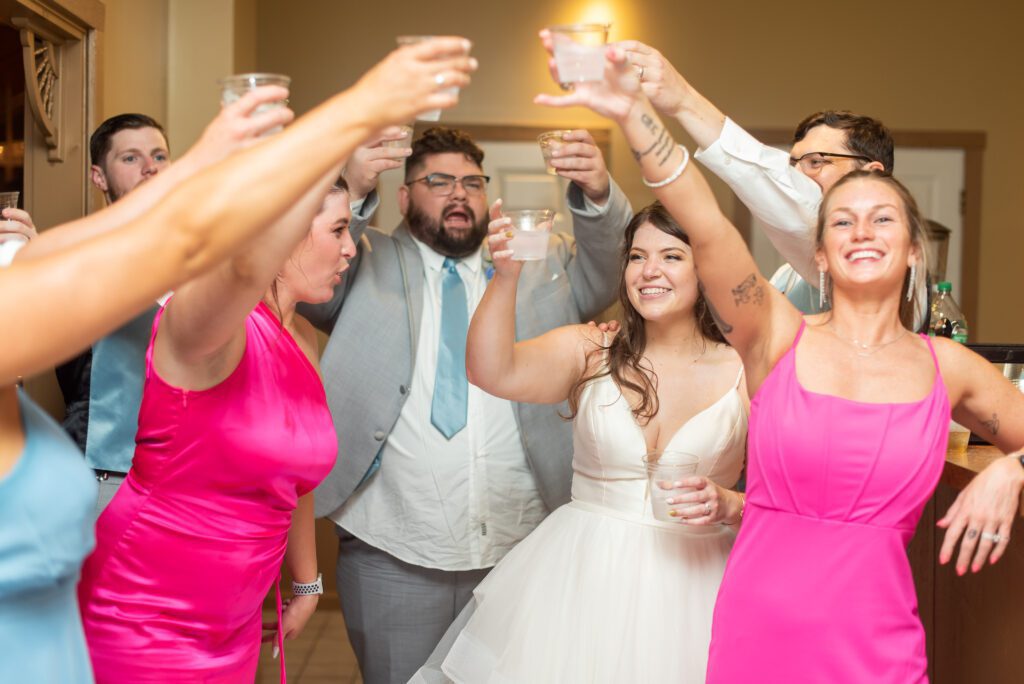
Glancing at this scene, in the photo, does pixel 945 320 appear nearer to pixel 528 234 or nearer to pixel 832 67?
pixel 528 234

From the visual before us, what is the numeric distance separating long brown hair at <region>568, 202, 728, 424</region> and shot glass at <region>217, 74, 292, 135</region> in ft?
3.50

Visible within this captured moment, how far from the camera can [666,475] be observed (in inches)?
78.6

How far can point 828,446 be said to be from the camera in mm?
1771

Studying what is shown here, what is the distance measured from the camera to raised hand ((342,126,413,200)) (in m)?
2.49

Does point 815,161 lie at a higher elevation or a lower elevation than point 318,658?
higher

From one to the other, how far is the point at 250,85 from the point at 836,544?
1.19m

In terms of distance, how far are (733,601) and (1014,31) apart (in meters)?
5.08

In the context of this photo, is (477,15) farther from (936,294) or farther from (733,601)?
(733,601)

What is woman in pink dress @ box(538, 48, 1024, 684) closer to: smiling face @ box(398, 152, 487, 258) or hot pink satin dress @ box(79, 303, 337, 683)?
hot pink satin dress @ box(79, 303, 337, 683)

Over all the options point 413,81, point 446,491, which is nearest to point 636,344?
point 446,491

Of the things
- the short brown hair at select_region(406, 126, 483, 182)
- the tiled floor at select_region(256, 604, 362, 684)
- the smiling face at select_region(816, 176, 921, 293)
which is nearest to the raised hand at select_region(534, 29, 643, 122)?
the smiling face at select_region(816, 176, 921, 293)

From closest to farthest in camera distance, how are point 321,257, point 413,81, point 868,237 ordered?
point 413,81 → point 868,237 → point 321,257

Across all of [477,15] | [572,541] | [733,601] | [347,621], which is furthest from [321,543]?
[733,601]

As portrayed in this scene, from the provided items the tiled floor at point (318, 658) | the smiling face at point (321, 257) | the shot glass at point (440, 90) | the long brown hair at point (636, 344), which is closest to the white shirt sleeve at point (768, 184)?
the long brown hair at point (636, 344)
